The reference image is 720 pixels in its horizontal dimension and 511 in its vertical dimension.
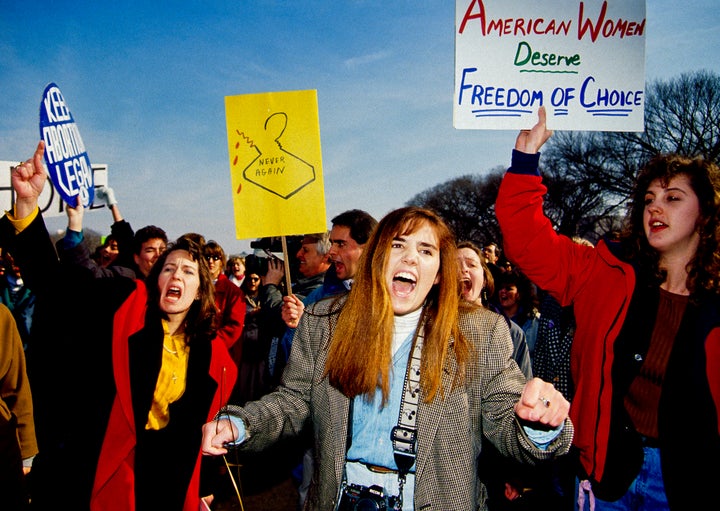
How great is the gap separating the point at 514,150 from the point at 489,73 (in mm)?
483

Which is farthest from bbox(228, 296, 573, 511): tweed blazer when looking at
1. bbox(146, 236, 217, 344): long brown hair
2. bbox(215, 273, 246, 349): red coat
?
bbox(215, 273, 246, 349): red coat

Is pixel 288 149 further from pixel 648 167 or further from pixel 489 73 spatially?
pixel 648 167

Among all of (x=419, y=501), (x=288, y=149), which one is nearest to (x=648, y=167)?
(x=419, y=501)

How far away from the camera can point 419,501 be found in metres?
1.73

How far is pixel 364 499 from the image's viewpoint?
175 cm

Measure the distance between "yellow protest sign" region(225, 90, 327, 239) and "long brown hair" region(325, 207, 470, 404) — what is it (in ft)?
3.91

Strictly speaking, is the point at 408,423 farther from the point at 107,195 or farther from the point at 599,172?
the point at 599,172

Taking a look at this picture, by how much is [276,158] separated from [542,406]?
226 centimetres

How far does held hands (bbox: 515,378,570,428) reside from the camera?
149cm

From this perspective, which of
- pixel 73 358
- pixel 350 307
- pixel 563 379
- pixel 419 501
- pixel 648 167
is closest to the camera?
pixel 419 501

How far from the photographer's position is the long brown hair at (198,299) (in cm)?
306

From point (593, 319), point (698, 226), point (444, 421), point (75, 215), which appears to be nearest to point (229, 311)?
point (75, 215)

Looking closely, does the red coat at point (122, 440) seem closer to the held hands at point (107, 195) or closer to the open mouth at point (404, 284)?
the open mouth at point (404, 284)

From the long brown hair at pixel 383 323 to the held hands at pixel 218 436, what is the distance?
39 centimetres
